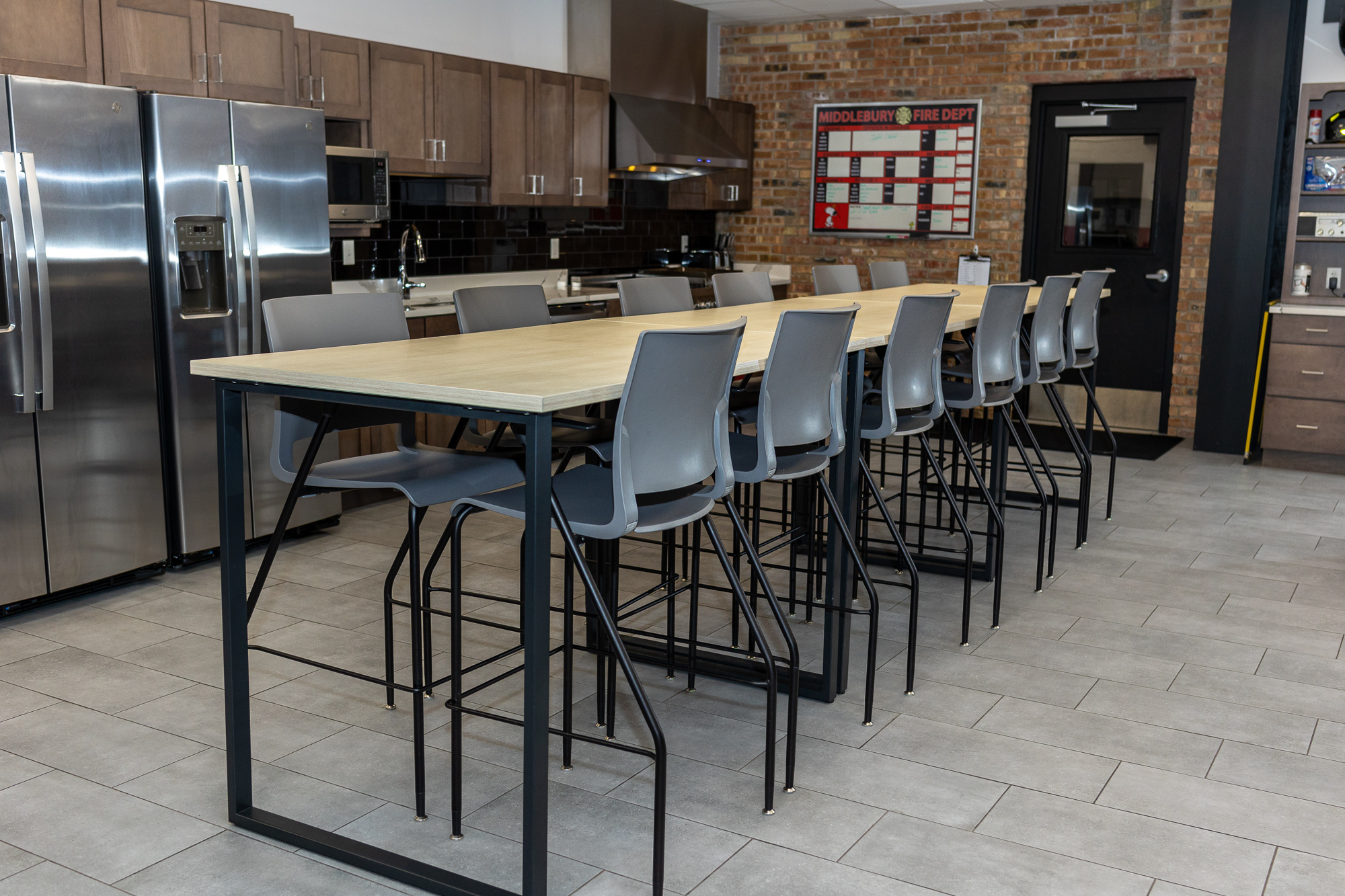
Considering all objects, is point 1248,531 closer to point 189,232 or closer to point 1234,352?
point 1234,352

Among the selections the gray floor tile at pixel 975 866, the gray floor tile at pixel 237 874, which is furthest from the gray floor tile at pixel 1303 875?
the gray floor tile at pixel 237 874

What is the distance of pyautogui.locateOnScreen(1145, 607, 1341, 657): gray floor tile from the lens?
3.66 metres

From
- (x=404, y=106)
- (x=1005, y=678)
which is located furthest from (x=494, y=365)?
(x=404, y=106)

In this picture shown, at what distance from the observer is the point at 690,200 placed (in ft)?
26.3

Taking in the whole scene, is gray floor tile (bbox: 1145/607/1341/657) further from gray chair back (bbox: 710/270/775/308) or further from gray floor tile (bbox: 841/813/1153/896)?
gray chair back (bbox: 710/270/775/308)

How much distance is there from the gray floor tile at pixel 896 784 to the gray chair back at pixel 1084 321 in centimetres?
273

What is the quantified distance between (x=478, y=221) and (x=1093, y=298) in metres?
3.31

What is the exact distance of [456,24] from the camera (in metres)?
6.28

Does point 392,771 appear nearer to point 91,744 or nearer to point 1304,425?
point 91,744

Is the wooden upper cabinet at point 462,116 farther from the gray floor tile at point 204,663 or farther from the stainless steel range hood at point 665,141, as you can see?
the gray floor tile at point 204,663

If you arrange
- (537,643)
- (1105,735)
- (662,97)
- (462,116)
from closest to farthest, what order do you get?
(537,643), (1105,735), (462,116), (662,97)

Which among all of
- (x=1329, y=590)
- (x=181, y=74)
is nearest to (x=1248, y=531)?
(x=1329, y=590)

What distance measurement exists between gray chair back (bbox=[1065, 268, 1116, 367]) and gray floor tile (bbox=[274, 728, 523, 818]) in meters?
3.34

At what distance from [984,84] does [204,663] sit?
241 inches
